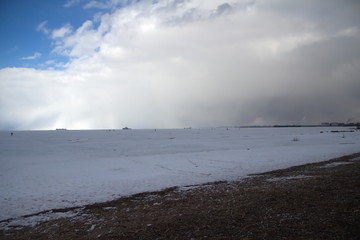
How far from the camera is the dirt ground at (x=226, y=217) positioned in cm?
626

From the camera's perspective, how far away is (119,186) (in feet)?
45.3

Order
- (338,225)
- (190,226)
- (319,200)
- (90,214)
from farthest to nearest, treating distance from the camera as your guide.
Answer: (90,214) < (319,200) < (190,226) < (338,225)

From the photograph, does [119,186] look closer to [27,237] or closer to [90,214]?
[90,214]

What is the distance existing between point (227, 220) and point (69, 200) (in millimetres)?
8053

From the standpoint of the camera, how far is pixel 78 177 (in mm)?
16984

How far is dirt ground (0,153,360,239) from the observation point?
20.5 feet

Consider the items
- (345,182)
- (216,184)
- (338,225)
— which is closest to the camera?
(338,225)

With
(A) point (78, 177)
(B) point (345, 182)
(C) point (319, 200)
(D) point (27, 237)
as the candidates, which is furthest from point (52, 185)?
(B) point (345, 182)

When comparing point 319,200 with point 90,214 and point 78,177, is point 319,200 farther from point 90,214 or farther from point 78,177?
point 78,177

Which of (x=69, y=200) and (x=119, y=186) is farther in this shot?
(x=119, y=186)

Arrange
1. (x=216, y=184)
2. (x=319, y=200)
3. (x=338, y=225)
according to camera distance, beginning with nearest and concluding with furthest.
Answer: (x=338, y=225) → (x=319, y=200) → (x=216, y=184)

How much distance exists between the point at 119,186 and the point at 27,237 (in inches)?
263

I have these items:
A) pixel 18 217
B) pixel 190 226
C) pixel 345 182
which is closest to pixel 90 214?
pixel 18 217

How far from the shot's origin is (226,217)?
7.41 m
